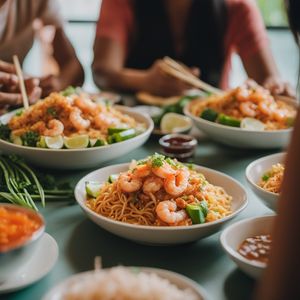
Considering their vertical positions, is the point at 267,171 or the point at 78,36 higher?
the point at 267,171

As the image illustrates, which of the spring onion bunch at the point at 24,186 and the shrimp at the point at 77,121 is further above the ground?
the shrimp at the point at 77,121

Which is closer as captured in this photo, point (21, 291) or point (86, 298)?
point (86, 298)

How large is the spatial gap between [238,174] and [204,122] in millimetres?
366

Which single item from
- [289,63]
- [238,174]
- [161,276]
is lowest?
[289,63]

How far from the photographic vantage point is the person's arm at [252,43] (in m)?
3.82

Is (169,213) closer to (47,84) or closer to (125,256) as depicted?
(125,256)

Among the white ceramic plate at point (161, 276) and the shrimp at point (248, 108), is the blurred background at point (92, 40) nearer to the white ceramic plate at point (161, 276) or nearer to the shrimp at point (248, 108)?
the shrimp at point (248, 108)

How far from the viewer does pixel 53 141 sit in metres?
2.27

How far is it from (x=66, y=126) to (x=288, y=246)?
1465 mm

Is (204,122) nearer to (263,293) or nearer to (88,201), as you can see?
(88,201)

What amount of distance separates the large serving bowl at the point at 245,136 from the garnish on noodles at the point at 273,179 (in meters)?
0.29

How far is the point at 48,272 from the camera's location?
1437 mm

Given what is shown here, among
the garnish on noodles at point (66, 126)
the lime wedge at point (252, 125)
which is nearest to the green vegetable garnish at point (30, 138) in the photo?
the garnish on noodles at point (66, 126)

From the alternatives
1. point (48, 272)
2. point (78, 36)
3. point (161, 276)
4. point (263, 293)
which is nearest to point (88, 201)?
point (48, 272)
